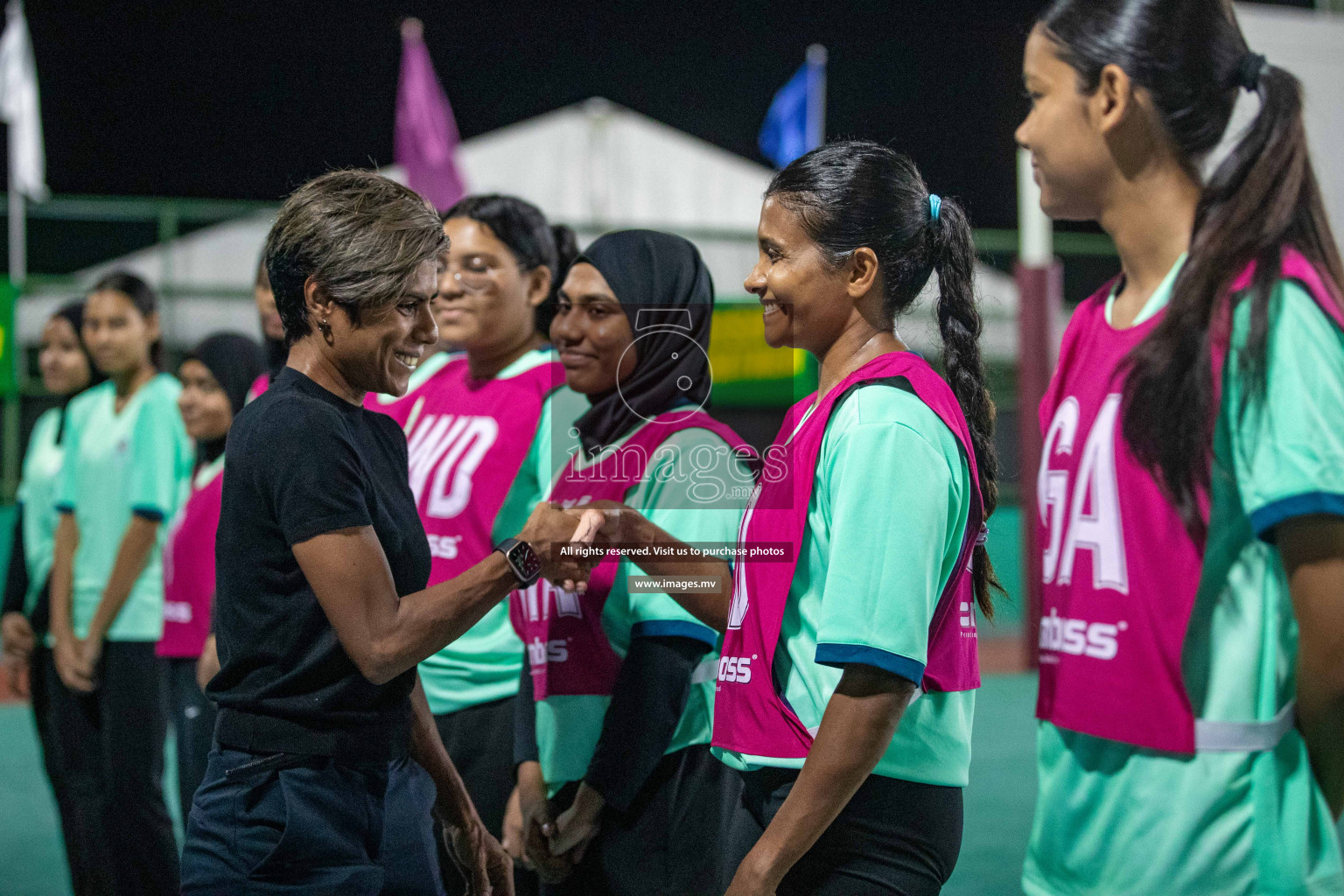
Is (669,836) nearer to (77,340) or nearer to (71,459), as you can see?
(71,459)

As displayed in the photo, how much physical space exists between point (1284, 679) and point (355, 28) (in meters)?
11.0

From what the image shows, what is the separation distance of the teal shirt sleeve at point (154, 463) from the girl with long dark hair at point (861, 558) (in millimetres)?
2524

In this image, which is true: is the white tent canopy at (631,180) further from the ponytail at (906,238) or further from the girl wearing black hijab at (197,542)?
the ponytail at (906,238)

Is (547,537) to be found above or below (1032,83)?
below

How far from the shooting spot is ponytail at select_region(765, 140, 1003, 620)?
151cm

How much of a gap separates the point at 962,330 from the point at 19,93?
9.52 metres

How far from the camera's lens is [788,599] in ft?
4.83

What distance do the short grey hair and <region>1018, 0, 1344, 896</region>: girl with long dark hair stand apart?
857 millimetres

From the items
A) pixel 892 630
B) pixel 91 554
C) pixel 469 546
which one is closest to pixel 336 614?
pixel 892 630

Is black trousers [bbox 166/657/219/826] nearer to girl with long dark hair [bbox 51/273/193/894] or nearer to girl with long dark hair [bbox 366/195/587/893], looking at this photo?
girl with long dark hair [bbox 51/273/193/894]

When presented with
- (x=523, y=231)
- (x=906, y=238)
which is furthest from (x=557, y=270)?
(x=906, y=238)

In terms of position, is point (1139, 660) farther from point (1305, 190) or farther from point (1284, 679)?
point (1305, 190)

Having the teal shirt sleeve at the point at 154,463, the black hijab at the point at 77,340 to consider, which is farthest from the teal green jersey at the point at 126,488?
the black hijab at the point at 77,340

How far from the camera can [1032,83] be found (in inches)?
52.2
